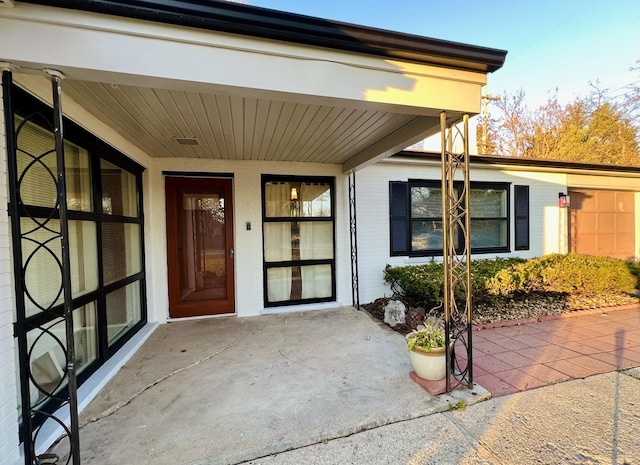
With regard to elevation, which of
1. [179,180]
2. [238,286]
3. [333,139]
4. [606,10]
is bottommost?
[238,286]

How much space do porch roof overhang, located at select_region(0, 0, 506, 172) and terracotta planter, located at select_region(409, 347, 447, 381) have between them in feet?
6.37

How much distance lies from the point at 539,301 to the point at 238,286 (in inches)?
192

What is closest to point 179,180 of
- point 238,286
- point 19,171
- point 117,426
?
point 238,286

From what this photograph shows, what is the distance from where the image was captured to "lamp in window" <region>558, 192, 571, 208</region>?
6.09 meters

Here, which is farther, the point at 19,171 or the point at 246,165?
the point at 246,165

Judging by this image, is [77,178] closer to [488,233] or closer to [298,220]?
[298,220]

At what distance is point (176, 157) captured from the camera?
4258 mm

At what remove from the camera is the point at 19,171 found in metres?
1.88

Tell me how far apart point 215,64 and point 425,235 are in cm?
460

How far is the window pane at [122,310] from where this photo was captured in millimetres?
3142

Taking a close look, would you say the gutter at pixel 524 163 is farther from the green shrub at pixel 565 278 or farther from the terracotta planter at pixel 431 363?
the terracotta planter at pixel 431 363

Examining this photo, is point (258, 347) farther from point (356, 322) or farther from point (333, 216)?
point (333, 216)

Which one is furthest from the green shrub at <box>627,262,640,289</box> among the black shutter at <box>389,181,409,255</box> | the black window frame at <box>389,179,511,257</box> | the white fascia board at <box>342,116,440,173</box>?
the white fascia board at <box>342,116,440,173</box>

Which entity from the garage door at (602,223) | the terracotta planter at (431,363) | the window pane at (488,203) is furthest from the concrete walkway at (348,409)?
the garage door at (602,223)
